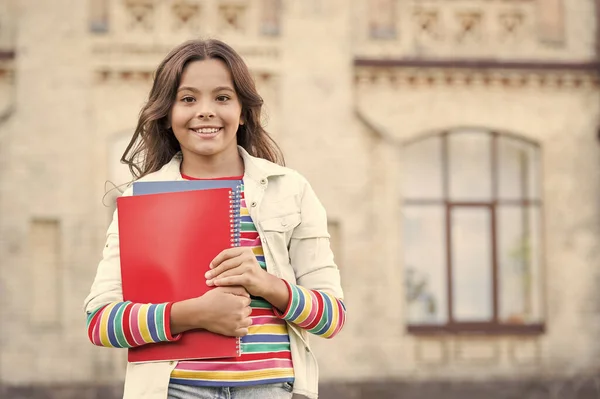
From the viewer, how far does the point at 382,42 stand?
44.0 feet

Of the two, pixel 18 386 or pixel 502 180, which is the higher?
pixel 502 180

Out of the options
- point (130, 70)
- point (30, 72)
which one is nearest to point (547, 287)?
point (130, 70)

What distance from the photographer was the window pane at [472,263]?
44.0 ft

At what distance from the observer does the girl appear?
113 inches

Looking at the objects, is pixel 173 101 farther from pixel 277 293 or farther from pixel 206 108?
pixel 277 293

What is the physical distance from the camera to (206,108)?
3.12 metres

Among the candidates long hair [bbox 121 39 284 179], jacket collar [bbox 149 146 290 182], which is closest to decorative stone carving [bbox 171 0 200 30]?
long hair [bbox 121 39 284 179]

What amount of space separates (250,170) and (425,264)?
1034 centimetres

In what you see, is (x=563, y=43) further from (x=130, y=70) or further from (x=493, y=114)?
(x=130, y=70)

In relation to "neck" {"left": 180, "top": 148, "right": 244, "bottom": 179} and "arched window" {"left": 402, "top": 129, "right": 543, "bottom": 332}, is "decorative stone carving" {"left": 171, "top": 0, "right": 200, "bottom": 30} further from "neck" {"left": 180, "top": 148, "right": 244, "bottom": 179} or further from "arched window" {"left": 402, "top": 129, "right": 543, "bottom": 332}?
"neck" {"left": 180, "top": 148, "right": 244, "bottom": 179}

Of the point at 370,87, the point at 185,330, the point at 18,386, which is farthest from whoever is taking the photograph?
the point at 370,87

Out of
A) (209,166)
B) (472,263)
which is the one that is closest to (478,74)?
(472,263)

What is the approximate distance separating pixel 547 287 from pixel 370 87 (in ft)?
10.6

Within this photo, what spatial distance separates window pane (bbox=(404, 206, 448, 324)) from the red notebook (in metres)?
10.5
